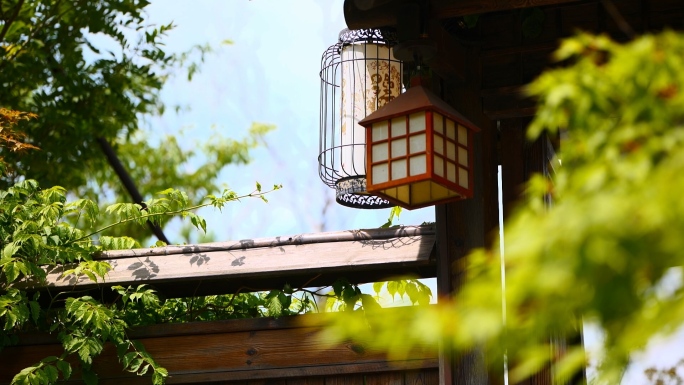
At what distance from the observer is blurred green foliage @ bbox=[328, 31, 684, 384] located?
125 centimetres

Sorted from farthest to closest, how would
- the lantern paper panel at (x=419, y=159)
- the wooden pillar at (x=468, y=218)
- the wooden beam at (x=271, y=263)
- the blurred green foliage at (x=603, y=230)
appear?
the wooden beam at (x=271, y=263)
the wooden pillar at (x=468, y=218)
the lantern paper panel at (x=419, y=159)
the blurred green foliage at (x=603, y=230)

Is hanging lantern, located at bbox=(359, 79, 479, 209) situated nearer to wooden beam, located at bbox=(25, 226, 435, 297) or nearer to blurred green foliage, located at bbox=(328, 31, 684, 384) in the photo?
wooden beam, located at bbox=(25, 226, 435, 297)

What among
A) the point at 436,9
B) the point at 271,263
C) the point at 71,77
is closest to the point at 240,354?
the point at 271,263

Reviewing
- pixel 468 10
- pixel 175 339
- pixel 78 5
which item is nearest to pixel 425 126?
pixel 468 10

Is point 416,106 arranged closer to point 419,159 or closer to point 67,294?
point 419,159

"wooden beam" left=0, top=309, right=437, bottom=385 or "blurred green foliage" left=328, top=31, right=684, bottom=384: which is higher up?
"blurred green foliage" left=328, top=31, right=684, bottom=384

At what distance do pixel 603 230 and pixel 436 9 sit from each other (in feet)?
7.52

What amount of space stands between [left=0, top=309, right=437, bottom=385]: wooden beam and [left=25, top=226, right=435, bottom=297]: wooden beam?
17 centimetres

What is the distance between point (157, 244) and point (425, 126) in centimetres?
169

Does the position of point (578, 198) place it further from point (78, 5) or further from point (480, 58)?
point (78, 5)

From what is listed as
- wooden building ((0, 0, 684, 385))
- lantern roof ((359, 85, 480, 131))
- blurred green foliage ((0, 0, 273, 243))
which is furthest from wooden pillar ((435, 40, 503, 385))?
blurred green foliage ((0, 0, 273, 243))

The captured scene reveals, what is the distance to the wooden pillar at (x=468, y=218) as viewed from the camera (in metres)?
3.44

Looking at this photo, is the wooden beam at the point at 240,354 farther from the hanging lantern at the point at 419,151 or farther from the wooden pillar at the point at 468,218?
the hanging lantern at the point at 419,151

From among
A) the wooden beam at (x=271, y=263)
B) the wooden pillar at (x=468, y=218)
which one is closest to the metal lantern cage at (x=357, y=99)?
the wooden beam at (x=271, y=263)
